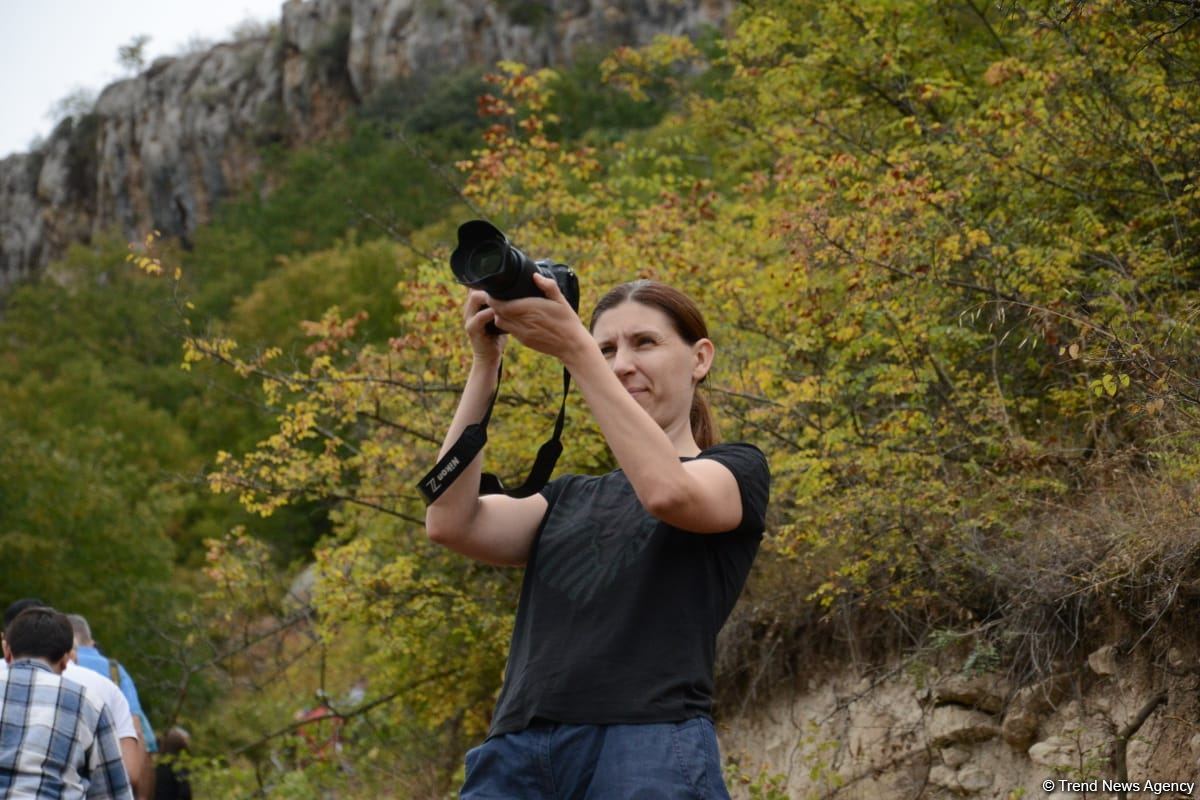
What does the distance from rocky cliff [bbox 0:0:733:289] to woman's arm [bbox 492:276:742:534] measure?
216ft

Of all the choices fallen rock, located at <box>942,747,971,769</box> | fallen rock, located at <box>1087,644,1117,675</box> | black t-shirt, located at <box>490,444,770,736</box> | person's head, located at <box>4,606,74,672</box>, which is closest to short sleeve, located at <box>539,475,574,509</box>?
black t-shirt, located at <box>490,444,770,736</box>

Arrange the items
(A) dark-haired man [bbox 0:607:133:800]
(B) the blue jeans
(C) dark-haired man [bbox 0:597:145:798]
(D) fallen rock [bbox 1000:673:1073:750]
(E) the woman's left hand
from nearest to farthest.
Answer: (B) the blue jeans
(E) the woman's left hand
(A) dark-haired man [bbox 0:607:133:800]
(C) dark-haired man [bbox 0:597:145:798]
(D) fallen rock [bbox 1000:673:1073:750]

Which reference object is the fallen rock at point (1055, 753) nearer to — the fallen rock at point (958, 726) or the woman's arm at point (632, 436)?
the fallen rock at point (958, 726)

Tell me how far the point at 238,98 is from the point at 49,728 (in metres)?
92.2

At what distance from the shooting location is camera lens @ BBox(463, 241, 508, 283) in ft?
8.14

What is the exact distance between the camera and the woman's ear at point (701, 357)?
2861 mm

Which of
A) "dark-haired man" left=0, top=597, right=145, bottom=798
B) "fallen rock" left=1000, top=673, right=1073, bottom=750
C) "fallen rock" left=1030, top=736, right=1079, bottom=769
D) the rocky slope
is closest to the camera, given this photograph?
the rocky slope

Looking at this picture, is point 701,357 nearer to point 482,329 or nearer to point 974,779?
point 482,329

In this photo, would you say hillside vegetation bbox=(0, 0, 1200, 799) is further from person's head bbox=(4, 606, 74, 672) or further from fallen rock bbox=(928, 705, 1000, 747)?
person's head bbox=(4, 606, 74, 672)

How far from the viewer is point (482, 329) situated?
2701 mm

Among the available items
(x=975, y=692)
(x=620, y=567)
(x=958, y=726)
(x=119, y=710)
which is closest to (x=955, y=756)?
(x=958, y=726)

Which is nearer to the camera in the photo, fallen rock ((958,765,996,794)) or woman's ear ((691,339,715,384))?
woman's ear ((691,339,715,384))

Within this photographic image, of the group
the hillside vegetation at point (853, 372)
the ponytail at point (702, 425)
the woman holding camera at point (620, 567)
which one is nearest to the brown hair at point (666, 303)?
the woman holding camera at point (620, 567)

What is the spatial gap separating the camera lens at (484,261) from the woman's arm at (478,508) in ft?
0.57
